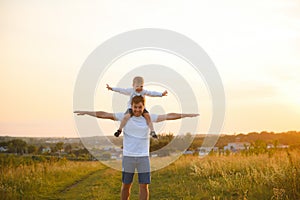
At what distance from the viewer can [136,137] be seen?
6203 mm

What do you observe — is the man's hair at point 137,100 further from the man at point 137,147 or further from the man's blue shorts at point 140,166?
the man's blue shorts at point 140,166

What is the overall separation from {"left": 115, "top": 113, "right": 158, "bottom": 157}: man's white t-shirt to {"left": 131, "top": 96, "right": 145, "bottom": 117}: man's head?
0.09 meters

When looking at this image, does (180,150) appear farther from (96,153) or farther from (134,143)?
(134,143)

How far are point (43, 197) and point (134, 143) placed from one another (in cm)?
472

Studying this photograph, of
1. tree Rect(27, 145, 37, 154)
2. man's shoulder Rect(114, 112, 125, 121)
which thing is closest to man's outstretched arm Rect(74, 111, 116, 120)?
man's shoulder Rect(114, 112, 125, 121)

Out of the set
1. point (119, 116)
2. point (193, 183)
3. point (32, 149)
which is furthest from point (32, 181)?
point (32, 149)

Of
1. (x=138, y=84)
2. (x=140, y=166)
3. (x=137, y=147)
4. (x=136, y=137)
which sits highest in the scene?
(x=138, y=84)

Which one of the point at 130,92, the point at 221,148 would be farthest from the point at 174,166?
the point at 130,92

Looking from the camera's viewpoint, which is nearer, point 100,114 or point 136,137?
point 136,137

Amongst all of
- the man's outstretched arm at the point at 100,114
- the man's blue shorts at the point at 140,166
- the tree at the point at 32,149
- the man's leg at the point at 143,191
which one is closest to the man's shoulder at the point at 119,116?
the man's outstretched arm at the point at 100,114

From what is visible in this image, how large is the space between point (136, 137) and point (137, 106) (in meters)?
0.50

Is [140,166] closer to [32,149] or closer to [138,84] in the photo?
[138,84]

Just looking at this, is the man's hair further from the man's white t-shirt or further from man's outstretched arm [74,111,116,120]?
man's outstretched arm [74,111,116,120]

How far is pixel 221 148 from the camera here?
18562mm
